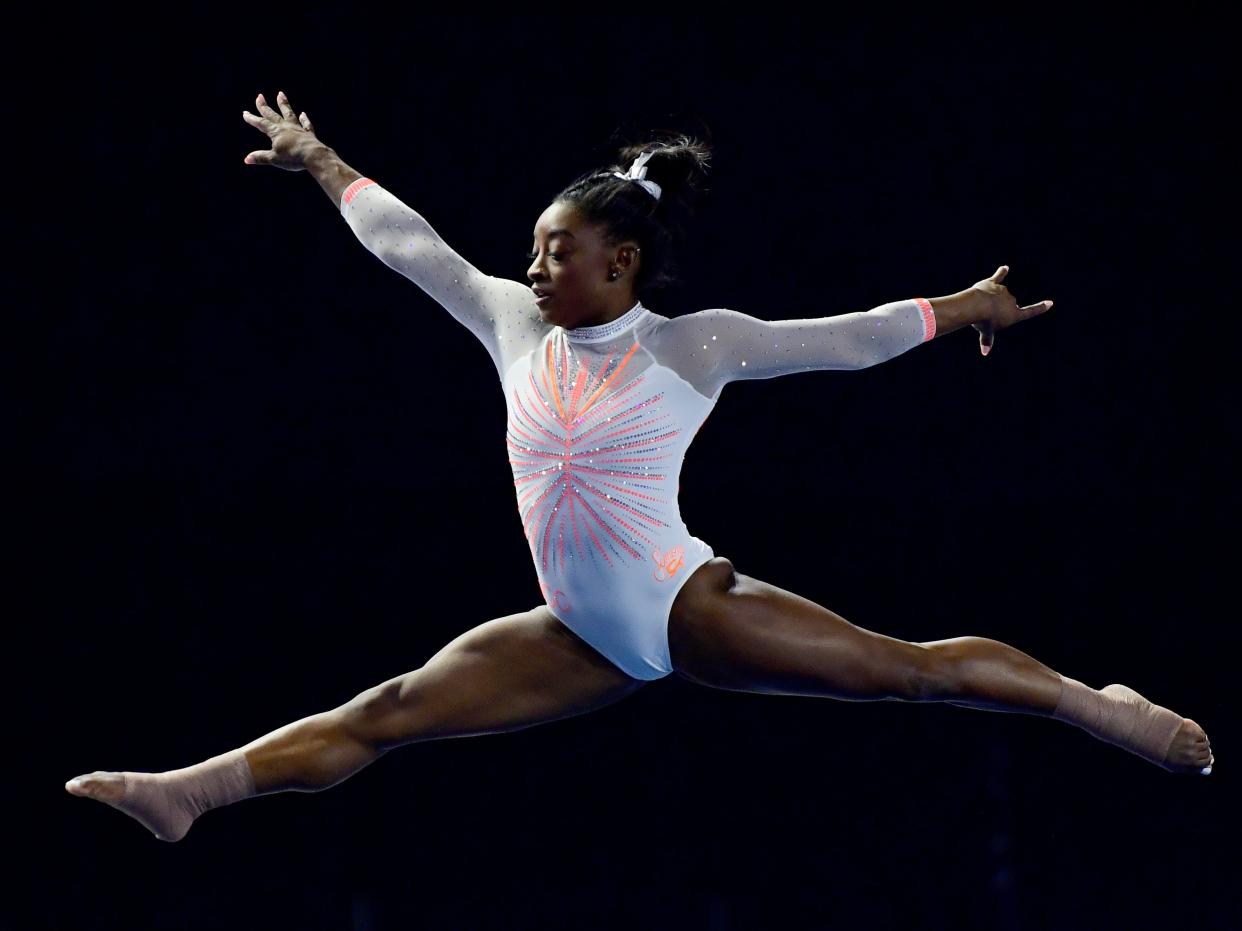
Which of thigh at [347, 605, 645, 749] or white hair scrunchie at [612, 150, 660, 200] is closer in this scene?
thigh at [347, 605, 645, 749]

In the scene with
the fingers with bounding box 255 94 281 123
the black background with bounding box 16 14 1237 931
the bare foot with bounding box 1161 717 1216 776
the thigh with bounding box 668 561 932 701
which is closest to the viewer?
the thigh with bounding box 668 561 932 701

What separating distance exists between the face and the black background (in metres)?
1.44

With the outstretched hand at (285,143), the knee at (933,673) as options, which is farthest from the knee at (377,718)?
Answer: the outstretched hand at (285,143)

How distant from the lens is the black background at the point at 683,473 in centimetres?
370

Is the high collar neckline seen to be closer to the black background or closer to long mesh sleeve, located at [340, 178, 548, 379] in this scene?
long mesh sleeve, located at [340, 178, 548, 379]

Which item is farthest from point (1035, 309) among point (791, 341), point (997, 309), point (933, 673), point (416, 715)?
point (416, 715)

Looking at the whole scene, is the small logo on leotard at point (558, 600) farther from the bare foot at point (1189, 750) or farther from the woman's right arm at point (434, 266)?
the bare foot at point (1189, 750)

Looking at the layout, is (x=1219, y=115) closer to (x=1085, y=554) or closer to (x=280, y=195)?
(x=1085, y=554)

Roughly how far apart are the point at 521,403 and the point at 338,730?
569 mm

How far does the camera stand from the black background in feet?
12.1

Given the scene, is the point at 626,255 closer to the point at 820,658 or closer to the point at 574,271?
Answer: the point at 574,271

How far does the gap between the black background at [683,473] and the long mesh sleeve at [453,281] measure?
1.32 meters

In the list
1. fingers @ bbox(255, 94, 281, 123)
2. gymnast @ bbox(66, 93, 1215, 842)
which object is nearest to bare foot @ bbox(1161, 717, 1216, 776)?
gymnast @ bbox(66, 93, 1215, 842)

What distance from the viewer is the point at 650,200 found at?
8.46 ft
